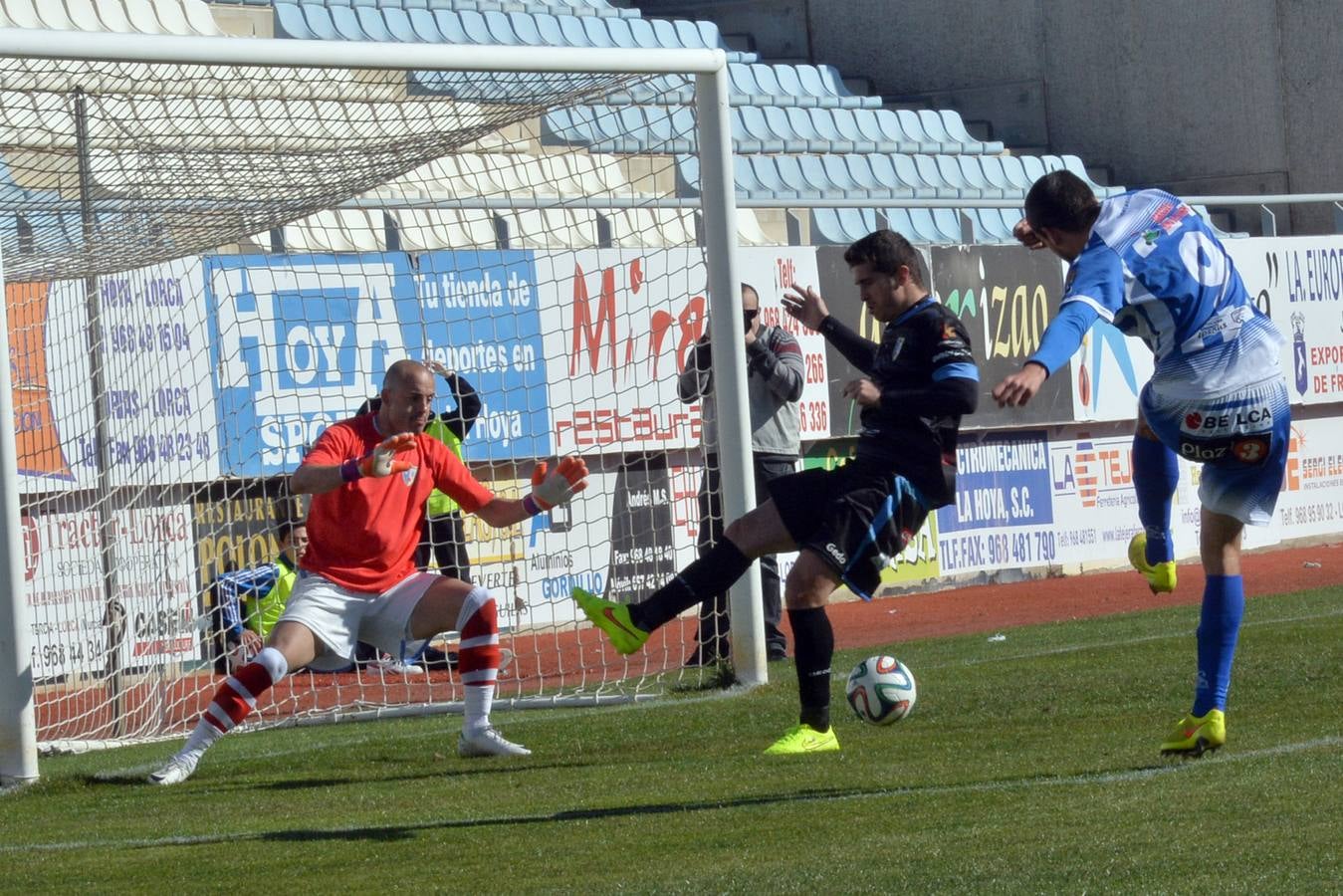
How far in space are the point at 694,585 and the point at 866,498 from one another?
2.37 feet

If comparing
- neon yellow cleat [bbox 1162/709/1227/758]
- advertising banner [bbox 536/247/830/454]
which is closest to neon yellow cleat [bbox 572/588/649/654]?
neon yellow cleat [bbox 1162/709/1227/758]

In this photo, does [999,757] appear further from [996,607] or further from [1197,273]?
[996,607]

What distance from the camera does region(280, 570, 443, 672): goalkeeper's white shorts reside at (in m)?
7.97

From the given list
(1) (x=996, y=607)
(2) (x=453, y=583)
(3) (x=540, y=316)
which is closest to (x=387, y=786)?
(2) (x=453, y=583)

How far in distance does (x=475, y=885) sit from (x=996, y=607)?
Answer: 403 inches

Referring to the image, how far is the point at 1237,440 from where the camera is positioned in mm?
6570

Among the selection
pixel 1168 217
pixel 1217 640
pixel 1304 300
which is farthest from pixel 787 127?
pixel 1217 640

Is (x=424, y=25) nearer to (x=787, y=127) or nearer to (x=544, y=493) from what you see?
(x=787, y=127)

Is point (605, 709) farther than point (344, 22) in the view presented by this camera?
No

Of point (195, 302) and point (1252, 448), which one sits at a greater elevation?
point (195, 302)

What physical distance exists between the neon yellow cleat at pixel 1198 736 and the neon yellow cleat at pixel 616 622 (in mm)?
1934

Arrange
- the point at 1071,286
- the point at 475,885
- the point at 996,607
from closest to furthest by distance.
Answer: the point at 475,885
the point at 1071,286
the point at 996,607

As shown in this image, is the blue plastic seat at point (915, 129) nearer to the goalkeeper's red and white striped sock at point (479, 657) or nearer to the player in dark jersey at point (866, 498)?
the goalkeeper's red and white striped sock at point (479, 657)

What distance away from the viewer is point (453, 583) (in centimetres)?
823
